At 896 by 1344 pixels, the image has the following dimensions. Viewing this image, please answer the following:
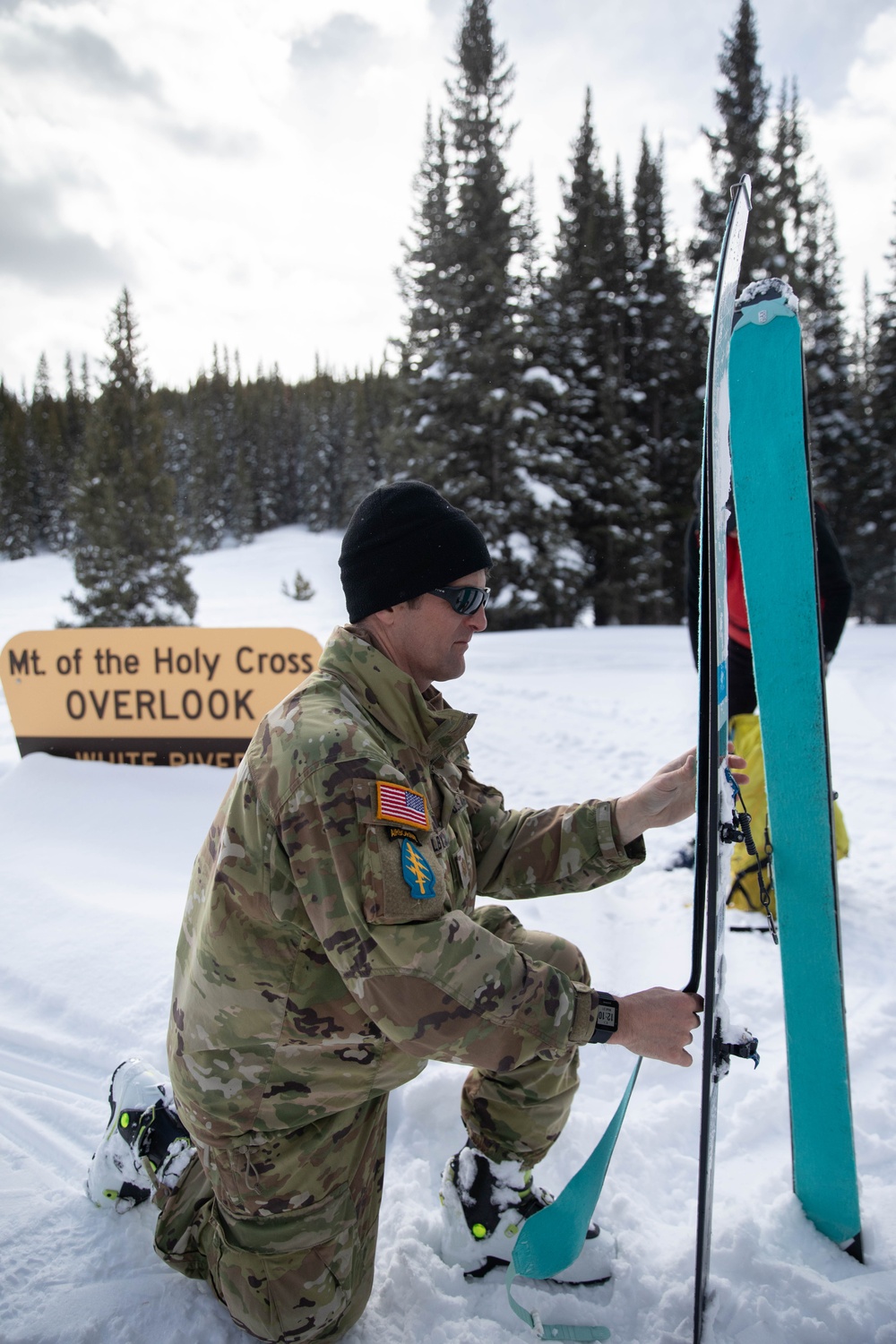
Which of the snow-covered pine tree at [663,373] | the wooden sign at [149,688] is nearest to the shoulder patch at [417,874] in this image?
the wooden sign at [149,688]

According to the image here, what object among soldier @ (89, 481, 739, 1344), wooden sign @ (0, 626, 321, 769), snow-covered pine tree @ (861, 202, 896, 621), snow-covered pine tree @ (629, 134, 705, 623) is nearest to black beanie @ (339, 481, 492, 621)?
soldier @ (89, 481, 739, 1344)

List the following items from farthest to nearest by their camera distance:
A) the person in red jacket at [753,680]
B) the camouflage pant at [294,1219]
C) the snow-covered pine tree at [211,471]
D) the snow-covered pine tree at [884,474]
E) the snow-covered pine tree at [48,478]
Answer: the snow-covered pine tree at [211,471], the snow-covered pine tree at [48,478], the snow-covered pine tree at [884,474], the person in red jacket at [753,680], the camouflage pant at [294,1219]

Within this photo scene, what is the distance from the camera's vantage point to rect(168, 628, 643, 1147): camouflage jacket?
1234 millimetres

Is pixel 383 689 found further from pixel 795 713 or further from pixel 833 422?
pixel 833 422

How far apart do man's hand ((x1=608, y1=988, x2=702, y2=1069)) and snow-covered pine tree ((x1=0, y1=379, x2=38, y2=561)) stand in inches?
1725

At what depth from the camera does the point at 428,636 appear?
5.31ft

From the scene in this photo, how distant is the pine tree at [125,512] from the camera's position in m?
16.4

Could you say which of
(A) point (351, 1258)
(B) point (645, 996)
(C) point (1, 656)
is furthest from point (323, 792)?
(C) point (1, 656)

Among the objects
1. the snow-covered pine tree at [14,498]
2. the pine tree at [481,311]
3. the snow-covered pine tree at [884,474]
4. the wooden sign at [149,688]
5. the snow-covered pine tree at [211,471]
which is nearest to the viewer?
the wooden sign at [149,688]

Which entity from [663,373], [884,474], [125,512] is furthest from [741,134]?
[125,512]

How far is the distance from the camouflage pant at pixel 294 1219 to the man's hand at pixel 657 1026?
0.58ft

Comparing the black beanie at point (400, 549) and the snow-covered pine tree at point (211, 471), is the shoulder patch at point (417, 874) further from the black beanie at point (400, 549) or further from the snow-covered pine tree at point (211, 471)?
the snow-covered pine tree at point (211, 471)

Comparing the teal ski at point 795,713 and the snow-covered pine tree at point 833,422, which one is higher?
the snow-covered pine tree at point 833,422

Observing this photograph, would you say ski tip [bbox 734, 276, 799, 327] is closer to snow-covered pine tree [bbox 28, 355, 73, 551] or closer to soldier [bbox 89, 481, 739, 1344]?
soldier [bbox 89, 481, 739, 1344]
